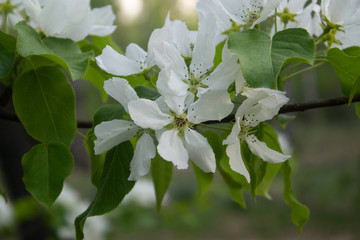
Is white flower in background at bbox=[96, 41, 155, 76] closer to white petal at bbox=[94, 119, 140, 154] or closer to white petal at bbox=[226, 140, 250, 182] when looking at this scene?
white petal at bbox=[94, 119, 140, 154]

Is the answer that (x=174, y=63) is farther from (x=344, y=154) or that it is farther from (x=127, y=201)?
(x=344, y=154)

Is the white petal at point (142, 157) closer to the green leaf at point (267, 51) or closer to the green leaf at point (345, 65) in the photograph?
the green leaf at point (267, 51)

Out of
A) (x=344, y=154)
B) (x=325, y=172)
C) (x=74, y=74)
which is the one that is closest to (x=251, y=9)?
(x=74, y=74)

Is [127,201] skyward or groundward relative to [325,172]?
skyward

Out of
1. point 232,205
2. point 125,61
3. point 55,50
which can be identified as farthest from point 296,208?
point 232,205

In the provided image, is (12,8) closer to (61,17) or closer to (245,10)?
(61,17)

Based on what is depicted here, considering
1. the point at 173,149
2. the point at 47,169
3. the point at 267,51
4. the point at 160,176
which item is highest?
the point at 267,51

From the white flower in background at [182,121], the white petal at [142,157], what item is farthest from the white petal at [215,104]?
the white petal at [142,157]

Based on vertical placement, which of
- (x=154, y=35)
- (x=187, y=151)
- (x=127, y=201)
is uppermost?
(x=154, y=35)
